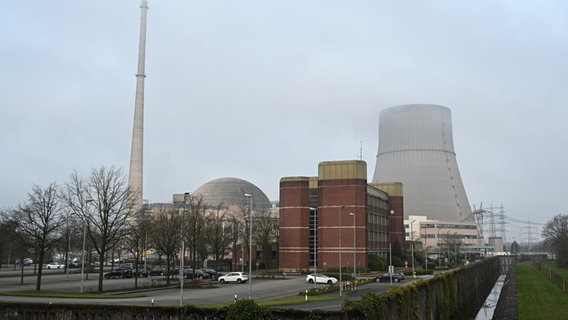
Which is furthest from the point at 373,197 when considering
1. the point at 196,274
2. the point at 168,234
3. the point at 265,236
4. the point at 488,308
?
the point at 168,234

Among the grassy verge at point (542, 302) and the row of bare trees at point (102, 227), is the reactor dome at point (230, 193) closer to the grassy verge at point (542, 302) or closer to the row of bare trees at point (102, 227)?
the row of bare trees at point (102, 227)

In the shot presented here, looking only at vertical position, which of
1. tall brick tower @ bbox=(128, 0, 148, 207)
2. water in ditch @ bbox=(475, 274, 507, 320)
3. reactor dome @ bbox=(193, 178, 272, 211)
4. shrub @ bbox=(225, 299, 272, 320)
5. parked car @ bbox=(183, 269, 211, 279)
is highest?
tall brick tower @ bbox=(128, 0, 148, 207)

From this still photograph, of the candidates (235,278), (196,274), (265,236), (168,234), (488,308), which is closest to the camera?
(488,308)

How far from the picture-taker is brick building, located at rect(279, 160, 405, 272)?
77438 millimetres

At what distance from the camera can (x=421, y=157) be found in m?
115

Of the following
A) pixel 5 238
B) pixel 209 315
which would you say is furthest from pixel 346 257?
pixel 209 315

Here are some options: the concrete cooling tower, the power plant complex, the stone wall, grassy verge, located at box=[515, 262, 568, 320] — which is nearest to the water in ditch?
grassy verge, located at box=[515, 262, 568, 320]

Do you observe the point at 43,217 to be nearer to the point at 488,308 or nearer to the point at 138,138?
the point at 488,308

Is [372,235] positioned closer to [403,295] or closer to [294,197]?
[294,197]

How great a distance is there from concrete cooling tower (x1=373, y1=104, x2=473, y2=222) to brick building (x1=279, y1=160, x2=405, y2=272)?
32.7 m

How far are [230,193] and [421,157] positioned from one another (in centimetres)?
7378

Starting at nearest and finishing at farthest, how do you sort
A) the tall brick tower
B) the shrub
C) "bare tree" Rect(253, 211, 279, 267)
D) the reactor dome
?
the shrub
"bare tree" Rect(253, 211, 279, 267)
the tall brick tower
the reactor dome

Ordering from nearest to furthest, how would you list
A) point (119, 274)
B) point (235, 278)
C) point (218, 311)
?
point (218, 311) < point (235, 278) < point (119, 274)

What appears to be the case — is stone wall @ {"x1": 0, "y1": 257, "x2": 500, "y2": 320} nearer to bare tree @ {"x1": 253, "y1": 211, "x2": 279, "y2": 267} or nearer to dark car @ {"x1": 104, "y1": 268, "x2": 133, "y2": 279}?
dark car @ {"x1": 104, "y1": 268, "x2": 133, "y2": 279}
